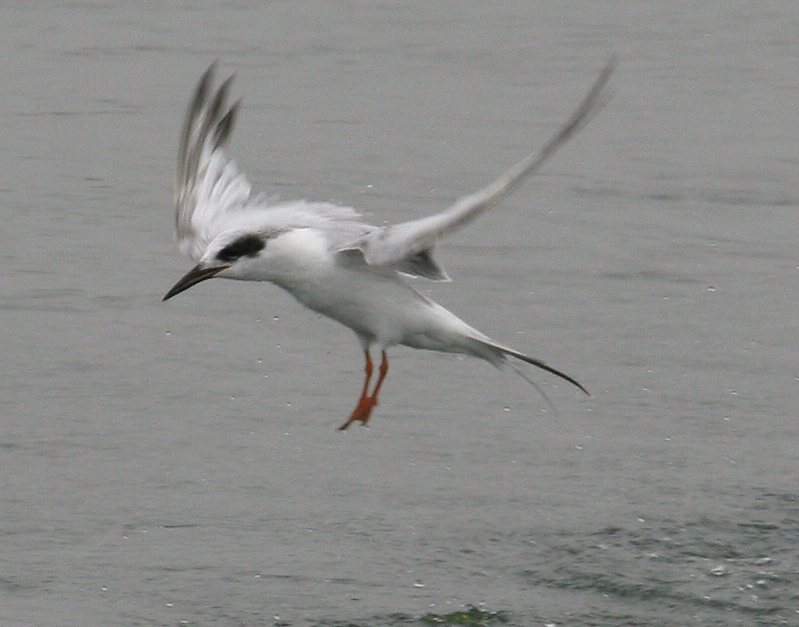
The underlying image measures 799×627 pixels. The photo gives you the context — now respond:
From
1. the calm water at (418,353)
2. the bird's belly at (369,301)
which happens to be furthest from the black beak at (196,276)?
the calm water at (418,353)

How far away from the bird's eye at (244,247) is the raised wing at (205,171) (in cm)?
104

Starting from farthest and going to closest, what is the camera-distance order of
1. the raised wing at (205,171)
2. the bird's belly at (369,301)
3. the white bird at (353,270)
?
the raised wing at (205,171) < the bird's belly at (369,301) < the white bird at (353,270)

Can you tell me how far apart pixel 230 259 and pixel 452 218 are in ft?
4.17

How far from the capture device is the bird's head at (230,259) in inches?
365

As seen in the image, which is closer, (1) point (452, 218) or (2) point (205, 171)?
(1) point (452, 218)

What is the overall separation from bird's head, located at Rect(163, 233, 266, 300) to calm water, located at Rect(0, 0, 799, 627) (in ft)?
5.30

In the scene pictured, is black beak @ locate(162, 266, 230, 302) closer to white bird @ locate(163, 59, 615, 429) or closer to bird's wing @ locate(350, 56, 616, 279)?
white bird @ locate(163, 59, 615, 429)

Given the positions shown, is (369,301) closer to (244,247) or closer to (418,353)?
(244,247)

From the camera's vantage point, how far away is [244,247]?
30.5 ft

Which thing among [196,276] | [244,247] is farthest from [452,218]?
[196,276]

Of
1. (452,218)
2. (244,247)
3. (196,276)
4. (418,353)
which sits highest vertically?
(452,218)

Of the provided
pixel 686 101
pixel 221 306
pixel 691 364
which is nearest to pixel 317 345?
pixel 221 306

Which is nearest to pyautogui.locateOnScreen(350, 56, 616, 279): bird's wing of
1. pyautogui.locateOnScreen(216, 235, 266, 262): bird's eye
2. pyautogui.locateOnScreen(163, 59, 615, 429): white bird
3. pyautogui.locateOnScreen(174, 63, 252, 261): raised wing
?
pyautogui.locateOnScreen(163, 59, 615, 429): white bird

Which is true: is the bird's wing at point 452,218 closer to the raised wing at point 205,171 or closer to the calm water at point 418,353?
the raised wing at point 205,171
